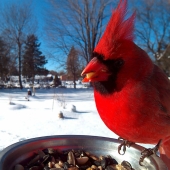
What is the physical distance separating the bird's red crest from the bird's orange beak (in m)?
0.03

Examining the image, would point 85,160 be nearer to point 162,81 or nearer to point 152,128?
point 152,128

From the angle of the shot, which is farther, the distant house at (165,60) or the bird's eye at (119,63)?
the distant house at (165,60)

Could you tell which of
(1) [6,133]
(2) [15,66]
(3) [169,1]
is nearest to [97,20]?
(3) [169,1]

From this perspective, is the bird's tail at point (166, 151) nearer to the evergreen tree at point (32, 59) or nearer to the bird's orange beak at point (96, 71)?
the bird's orange beak at point (96, 71)

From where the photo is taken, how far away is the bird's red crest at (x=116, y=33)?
689mm


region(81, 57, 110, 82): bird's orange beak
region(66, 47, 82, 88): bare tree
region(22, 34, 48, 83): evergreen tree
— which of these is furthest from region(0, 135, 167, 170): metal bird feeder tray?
region(22, 34, 48, 83): evergreen tree

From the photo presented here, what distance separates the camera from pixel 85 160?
0.86m

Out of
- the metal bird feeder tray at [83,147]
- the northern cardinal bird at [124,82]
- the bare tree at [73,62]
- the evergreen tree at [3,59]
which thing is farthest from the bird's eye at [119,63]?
the evergreen tree at [3,59]

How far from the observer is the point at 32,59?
13516mm

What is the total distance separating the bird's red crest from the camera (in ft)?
2.26

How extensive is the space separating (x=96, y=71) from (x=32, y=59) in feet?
43.9

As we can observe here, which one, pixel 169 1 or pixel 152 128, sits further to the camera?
pixel 169 1

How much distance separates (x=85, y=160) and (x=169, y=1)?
12198 millimetres

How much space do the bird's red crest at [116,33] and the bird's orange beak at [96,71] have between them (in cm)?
3
